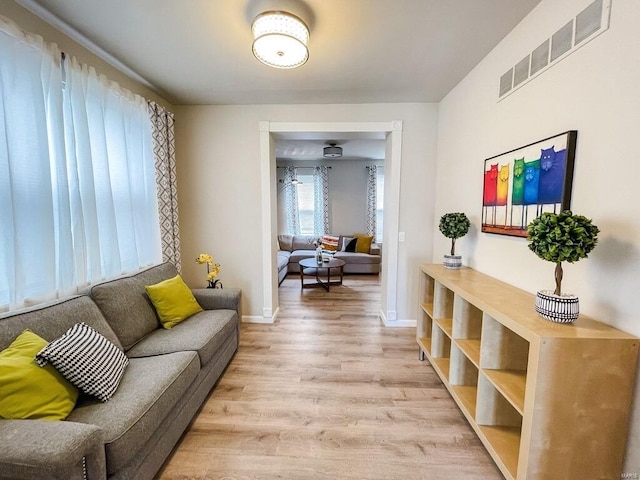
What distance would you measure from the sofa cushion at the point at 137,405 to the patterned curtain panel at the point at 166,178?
4.77ft

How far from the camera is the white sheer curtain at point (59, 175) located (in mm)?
1477

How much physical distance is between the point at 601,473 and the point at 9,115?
336 cm

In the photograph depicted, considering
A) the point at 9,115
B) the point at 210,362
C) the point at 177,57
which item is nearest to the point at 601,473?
the point at 210,362

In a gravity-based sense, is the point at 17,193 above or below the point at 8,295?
above

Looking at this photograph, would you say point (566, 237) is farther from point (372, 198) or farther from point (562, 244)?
point (372, 198)

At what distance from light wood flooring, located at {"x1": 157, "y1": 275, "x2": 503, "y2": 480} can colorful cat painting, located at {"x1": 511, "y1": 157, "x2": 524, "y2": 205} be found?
151 cm

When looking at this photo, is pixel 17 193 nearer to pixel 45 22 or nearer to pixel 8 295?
pixel 8 295

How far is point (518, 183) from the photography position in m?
1.68

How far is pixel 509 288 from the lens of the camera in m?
1.72

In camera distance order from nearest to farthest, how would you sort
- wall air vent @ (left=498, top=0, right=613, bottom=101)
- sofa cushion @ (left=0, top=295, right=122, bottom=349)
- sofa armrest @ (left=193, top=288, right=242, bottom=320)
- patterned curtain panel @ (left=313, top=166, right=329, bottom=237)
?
wall air vent @ (left=498, top=0, right=613, bottom=101) → sofa cushion @ (left=0, top=295, right=122, bottom=349) → sofa armrest @ (left=193, top=288, right=242, bottom=320) → patterned curtain panel @ (left=313, top=166, right=329, bottom=237)

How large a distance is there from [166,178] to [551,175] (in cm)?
318

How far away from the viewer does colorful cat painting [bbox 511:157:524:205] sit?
5.42 feet

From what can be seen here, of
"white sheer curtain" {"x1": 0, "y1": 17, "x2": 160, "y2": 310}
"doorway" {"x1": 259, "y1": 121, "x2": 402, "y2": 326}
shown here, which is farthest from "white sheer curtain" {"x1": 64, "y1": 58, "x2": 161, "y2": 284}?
"doorway" {"x1": 259, "y1": 121, "x2": 402, "y2": 326}

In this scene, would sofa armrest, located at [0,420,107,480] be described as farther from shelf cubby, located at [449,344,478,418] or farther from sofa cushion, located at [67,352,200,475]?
shelf cubby, located at [449,344,478,418]
